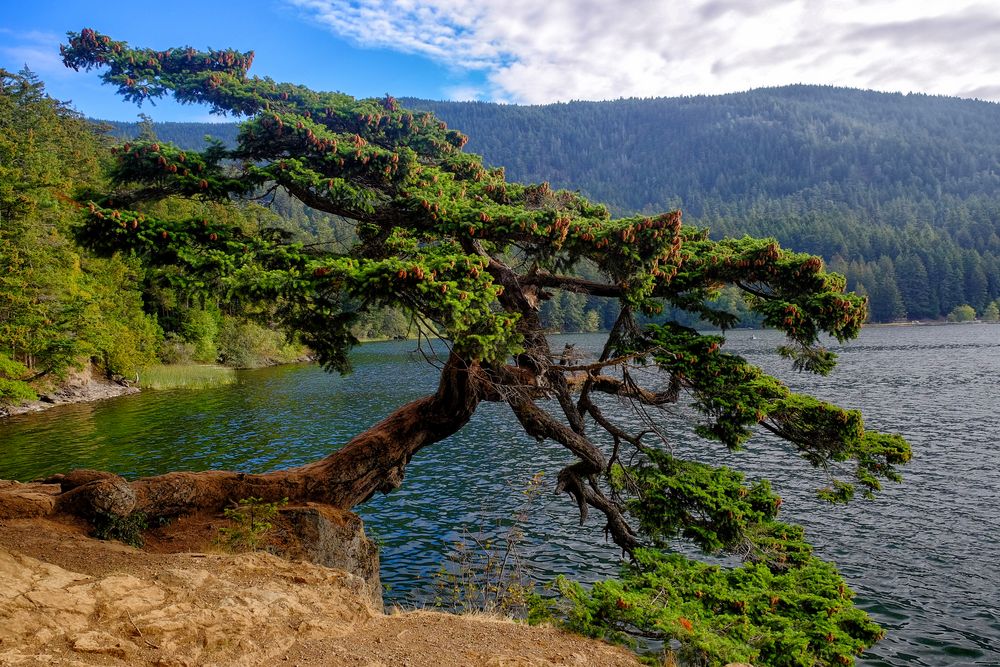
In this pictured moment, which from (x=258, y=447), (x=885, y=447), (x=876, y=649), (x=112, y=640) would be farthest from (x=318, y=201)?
(x=258, y=447)

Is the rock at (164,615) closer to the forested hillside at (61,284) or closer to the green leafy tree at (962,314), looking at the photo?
the forested hillside at (61,284)

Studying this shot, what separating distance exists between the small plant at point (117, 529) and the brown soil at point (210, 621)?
0.86m

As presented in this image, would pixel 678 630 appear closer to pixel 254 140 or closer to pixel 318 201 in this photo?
pixel 318 201

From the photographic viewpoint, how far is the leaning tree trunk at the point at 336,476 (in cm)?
1061

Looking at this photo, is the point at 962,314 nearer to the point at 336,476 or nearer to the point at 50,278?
the point at 336,476

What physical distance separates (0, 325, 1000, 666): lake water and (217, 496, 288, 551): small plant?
145 inches

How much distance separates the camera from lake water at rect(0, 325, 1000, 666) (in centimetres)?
1344

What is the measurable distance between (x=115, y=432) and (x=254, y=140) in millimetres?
25481

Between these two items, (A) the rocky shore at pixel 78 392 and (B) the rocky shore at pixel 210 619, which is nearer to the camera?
(B) the rocky shore at pixel 210 619

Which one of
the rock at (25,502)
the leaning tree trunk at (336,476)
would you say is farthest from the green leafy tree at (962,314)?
the rock at (25,502)

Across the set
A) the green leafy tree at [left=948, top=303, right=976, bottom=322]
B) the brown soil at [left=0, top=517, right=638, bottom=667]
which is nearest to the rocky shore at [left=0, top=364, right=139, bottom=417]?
the brown soil at [left=0, top=517, right=638, bottom=667]

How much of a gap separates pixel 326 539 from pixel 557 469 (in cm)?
1407

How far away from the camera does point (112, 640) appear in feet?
18.3

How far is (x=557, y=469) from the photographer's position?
23922 mm
